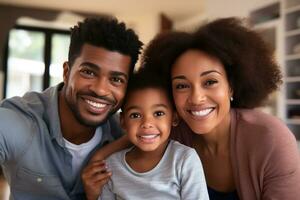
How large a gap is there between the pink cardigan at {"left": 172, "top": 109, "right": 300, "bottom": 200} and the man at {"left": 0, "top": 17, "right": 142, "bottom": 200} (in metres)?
0.45

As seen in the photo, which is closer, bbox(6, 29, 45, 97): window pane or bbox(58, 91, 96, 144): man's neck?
bbox(58, 91, 96, 144): man's neck

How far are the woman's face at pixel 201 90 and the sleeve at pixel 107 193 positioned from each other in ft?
1.18

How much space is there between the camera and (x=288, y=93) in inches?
149

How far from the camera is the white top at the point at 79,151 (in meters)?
1.32

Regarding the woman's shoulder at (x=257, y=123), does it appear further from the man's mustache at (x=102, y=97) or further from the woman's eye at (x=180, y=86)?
the man's mustache at (x=102, y=97)

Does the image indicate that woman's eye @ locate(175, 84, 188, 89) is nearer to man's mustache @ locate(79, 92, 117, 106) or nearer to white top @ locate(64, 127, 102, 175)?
man's mustache @ locate(79, 92, 117, 106)

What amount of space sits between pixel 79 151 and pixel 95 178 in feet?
0.51

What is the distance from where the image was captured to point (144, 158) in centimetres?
128

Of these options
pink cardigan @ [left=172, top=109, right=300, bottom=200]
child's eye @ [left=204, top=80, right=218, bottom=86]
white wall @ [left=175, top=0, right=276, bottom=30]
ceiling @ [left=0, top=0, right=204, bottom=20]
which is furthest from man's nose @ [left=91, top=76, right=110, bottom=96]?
ceiling @ [left=0, top=0, right=204, bottom=20]

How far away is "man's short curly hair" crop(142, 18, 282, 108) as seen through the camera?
49.3 inches

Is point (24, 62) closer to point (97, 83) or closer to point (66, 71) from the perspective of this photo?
point (66, 71)

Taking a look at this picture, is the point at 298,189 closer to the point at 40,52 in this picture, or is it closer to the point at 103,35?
the point at 103,35

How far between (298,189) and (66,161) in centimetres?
78

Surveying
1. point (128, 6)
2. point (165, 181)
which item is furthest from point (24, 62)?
point (165, 181)
